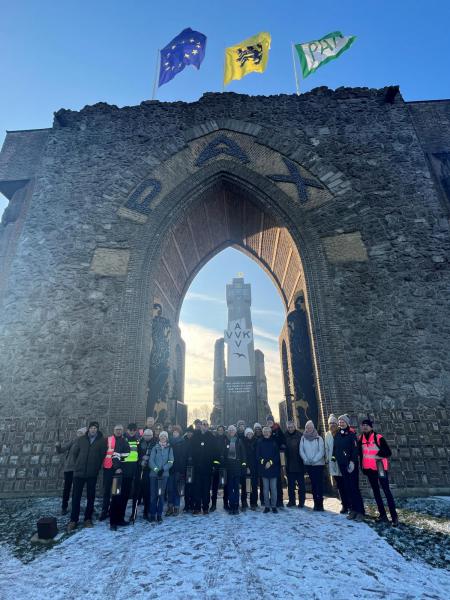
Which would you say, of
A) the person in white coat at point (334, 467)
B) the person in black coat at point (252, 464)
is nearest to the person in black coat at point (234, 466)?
the person in black coat at point (252, 464)

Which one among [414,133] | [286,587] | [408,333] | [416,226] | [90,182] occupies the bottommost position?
[286,587]

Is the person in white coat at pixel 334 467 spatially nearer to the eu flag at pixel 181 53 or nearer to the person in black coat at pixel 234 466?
the person in black coat at pixel 234 466

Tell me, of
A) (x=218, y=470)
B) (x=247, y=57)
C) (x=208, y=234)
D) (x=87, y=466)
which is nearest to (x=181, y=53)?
(x=247, y=57)

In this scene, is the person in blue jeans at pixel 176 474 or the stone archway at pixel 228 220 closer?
the person in blue jeans at pixel 176 474

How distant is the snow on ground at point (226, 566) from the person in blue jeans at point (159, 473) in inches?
16.5

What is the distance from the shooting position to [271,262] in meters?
12.7

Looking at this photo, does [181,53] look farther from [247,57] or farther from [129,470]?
[129,470]

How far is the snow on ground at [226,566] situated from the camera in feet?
9.80

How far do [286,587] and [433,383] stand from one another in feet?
19.3

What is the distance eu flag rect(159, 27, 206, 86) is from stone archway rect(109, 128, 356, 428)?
12.7 feet

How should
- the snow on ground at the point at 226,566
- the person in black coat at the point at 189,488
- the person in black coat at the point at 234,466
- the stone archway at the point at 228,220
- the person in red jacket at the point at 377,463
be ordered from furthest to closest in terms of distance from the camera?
the stone archway at the point at 228,220
the person in black coat at the point at 189,488
the person in black coat at the point at 234,466
the person in red jacket at the point at 377,463
the snow on ground at the point at 226,566

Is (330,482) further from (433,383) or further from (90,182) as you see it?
(90,182)

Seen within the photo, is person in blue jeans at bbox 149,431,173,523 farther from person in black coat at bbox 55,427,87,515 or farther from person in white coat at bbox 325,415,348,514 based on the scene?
person in white coat at bbox 325,415,348,514

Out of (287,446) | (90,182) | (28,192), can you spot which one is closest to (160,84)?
(90,182)
